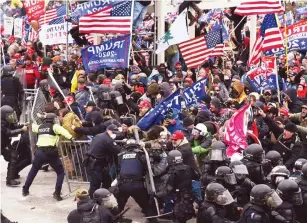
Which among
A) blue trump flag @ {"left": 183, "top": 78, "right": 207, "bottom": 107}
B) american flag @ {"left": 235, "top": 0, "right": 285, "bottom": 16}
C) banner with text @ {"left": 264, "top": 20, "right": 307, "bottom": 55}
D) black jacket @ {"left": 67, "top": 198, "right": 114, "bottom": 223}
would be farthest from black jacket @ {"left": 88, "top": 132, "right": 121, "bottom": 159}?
banner with text @ {"left": 264, "top": 20, "right": 307, "bottom": 55}

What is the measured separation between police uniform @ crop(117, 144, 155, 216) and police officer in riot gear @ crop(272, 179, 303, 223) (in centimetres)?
252

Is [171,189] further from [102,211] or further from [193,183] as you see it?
[102,211]

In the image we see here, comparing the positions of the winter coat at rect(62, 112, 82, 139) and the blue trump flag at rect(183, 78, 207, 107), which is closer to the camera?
the winter coat at rect(62, 112, 82, 139)

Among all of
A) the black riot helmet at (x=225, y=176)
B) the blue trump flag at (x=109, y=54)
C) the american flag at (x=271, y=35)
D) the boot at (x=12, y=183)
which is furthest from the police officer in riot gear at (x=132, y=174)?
the american flag at (x=271, y=35)

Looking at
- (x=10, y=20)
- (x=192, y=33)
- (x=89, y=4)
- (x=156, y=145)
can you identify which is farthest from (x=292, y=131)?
(x=10, y=20)

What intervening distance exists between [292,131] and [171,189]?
2247 mm

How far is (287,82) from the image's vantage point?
52.8 feet

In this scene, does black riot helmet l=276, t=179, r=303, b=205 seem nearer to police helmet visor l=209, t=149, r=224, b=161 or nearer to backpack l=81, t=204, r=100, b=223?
police helmet visor l=209, t=149, r=224, b=161

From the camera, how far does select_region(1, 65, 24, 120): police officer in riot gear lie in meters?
15.6

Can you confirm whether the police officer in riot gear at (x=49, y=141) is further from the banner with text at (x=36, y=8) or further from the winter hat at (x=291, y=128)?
the banner with text at (x=36, y=8)

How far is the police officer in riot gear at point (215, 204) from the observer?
7.92 metres

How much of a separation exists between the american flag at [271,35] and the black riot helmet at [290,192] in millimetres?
5819

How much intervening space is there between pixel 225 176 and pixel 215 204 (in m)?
0.59

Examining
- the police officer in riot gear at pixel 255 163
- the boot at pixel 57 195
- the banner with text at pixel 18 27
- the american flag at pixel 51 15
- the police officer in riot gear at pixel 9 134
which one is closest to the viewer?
the police officer in riot gear at pixel 255 163
